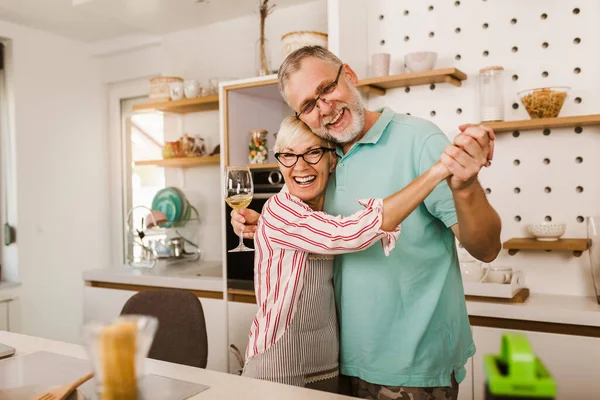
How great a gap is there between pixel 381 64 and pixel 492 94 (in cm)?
56

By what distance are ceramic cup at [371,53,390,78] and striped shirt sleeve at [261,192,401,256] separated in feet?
4.70

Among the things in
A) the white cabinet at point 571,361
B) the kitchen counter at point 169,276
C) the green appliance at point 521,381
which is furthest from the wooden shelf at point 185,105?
the green appliance at point 521,381

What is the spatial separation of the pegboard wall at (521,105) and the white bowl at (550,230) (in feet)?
0.46

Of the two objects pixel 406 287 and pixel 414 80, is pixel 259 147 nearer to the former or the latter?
pixel 414 80

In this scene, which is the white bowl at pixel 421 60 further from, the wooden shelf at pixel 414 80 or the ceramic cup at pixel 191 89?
the ceramic cup at pixel 191 89

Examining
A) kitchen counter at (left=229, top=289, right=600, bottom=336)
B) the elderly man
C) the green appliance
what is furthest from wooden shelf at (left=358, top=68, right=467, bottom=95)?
the green appliance

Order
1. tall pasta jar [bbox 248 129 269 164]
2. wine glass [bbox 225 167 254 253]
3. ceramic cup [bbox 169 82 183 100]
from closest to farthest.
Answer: wine glass [bbox 225 167 254 253]
tall pasta jar [bbox 248 129 269 164]
ceramic cup [bbox 169 82 183 100]

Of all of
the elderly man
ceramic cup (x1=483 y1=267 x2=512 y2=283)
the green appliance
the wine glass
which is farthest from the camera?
ceramic cup (x1=483 y1=267 x2=512 y2=283)

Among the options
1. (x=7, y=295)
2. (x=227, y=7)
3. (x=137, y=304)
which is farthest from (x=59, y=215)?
(x=137, y=304)

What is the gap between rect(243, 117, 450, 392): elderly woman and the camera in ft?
4.79

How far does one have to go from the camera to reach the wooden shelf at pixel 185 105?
11.6 ft

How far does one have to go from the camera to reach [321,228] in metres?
1.42

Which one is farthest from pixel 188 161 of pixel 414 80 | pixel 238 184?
pixel 238 184

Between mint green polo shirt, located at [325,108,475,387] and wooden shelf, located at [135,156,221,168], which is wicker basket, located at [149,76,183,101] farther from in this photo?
mint green polo shirt, located at [325,108,475,387]
